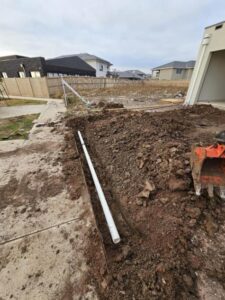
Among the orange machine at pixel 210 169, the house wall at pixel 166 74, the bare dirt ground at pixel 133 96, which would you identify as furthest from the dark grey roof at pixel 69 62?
the orange machine at pixel 210 169

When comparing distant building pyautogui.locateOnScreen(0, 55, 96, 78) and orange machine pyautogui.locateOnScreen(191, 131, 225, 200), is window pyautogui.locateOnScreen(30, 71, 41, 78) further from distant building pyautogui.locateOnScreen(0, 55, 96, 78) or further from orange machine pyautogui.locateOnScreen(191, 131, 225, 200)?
orange machine pyautogui.locateOnScreen(191, 131, 225, 200)

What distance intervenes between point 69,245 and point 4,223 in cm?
96

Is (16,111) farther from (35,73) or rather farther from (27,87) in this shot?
(35,73)

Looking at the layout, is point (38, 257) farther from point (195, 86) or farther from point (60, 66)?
point (60, 66)

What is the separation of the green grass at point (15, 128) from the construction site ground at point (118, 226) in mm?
1525

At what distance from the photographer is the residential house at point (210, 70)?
5.84 meters

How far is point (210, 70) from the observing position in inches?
272

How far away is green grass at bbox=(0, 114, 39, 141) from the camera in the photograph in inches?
179

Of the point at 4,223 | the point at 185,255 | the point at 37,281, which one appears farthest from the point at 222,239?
the point at 4,223

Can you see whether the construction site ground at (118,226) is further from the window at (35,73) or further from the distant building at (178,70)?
the distant building at (178,70)

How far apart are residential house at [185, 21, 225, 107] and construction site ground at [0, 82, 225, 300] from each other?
5471mm

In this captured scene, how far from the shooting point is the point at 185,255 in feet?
4.63

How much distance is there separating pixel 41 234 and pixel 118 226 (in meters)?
0.89

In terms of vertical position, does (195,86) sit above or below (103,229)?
above
